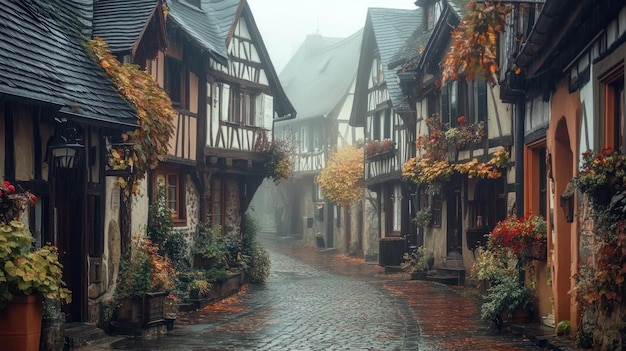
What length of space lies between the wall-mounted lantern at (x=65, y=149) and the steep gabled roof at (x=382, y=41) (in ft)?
59.4

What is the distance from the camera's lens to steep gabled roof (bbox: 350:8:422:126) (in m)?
30.7

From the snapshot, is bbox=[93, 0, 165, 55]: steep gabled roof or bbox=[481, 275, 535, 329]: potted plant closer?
bbox=[481, 275, 535, 329]: potted plant

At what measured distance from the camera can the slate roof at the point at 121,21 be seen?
1408cm

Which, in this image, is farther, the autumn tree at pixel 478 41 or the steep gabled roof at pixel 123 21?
the steep gabled roof at pixel 123 21

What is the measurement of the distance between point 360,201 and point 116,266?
22674 mm

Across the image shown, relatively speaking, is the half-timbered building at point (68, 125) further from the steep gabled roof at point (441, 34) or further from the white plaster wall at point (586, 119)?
the steep gabled roof at point (441, 34)

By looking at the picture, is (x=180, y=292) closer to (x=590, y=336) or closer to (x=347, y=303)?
(x=347, y=303)

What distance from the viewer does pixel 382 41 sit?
3139cm

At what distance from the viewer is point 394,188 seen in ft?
102

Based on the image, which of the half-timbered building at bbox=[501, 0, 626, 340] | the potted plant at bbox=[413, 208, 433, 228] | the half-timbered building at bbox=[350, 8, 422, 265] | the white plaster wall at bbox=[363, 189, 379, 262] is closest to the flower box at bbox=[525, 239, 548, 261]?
the half-timbered building at bbox=[501, 0, 626, 340]

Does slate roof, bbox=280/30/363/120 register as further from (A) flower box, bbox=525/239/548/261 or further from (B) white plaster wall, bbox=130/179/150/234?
(A) flower box, bbox=525/239/548/261

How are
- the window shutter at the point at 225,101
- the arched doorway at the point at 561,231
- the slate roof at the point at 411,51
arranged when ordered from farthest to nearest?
the slate roof at the point at 411,51 < the window shutter at the point at 225,101 < the arched doorway at the point at 561,231

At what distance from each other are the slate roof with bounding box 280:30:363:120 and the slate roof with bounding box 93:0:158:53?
26609 mm

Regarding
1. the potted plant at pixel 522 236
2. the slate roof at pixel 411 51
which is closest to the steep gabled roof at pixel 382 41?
the slate roof at pixel 411 51
